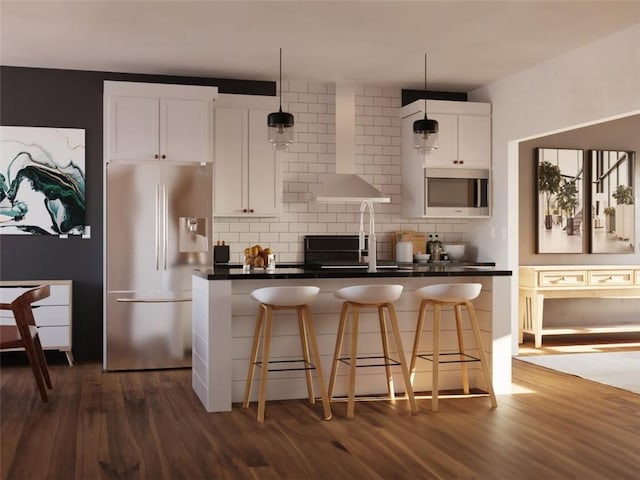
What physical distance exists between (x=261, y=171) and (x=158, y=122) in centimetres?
109

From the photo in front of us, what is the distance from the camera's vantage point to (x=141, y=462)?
363 centimetres

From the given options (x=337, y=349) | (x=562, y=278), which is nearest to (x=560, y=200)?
(x=562, y=278)

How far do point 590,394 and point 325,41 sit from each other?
133 inches

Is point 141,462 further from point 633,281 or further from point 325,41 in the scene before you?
point 633,281

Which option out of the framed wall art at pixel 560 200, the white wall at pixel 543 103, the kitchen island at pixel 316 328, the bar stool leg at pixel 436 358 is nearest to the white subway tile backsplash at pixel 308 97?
the white wall at pixel 543 103

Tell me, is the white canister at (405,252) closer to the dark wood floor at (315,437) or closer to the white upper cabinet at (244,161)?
the white upper cabinet at (244,161)

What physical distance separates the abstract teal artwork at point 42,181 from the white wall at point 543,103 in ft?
13.0

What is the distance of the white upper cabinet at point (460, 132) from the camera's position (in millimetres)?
7367

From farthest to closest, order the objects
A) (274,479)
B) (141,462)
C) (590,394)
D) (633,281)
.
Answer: (633,281) → (590,394) → (141,462) → (274,479)

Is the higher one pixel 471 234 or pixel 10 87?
pixel 10 87

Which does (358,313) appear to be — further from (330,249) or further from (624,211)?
(624,211)

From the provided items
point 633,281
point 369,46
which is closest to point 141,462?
point 369,46

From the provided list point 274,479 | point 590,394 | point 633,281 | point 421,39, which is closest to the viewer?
point 274,479

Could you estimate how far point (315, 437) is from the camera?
4.11 metres
